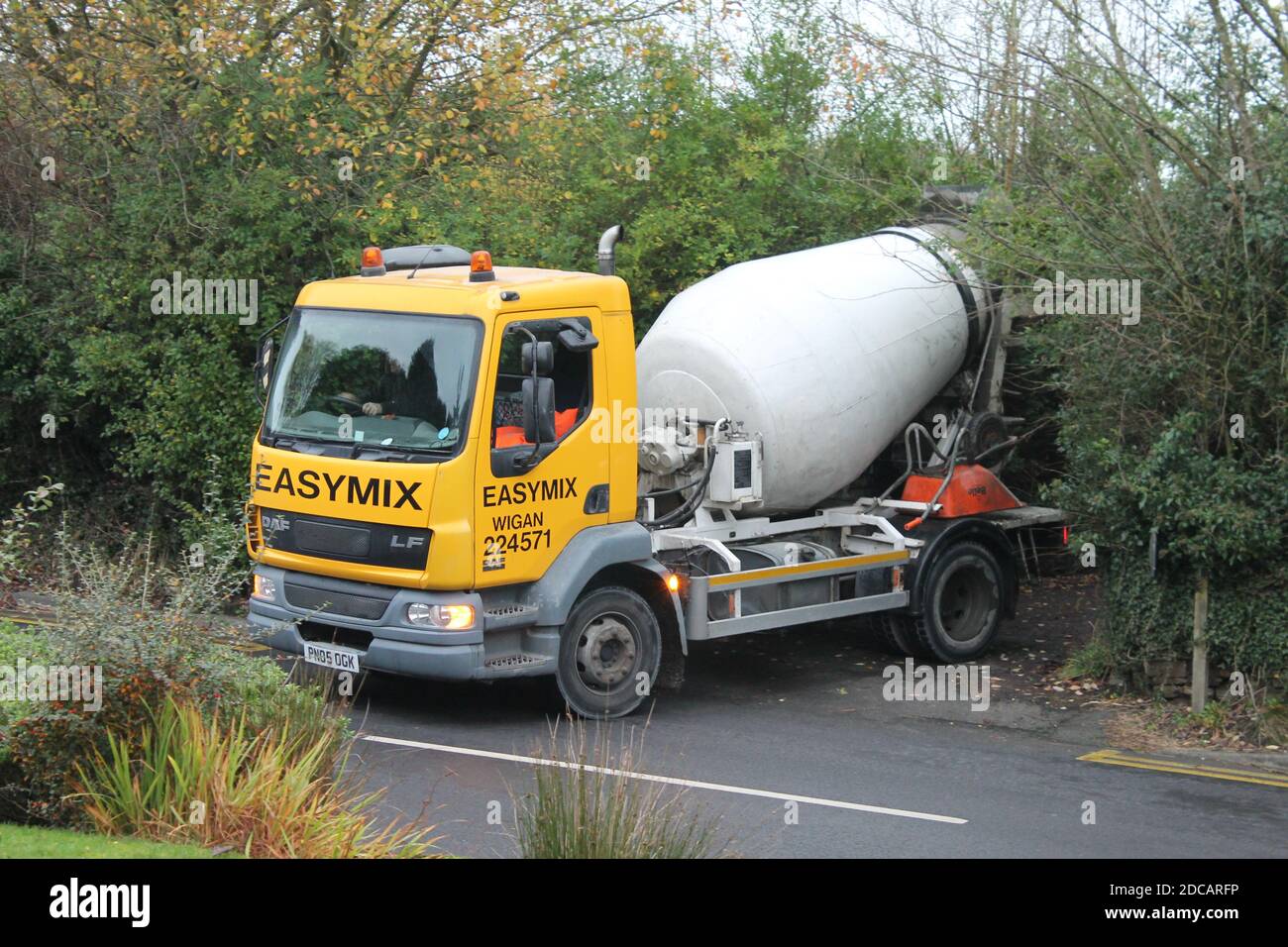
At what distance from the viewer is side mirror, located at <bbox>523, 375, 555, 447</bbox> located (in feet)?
31.2

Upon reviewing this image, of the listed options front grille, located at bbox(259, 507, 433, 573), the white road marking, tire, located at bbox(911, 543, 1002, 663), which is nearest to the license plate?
front grille, located at bbox(259, 507, 433, 573)

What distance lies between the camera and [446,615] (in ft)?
31.4

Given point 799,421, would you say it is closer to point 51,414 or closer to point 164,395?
point 164,395

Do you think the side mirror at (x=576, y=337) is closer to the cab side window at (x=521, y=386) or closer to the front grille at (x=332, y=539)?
the cab side window at (x=521, y=386)

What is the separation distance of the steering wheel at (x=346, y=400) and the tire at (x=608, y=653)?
201 centimetres

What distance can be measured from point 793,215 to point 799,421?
4.55 m

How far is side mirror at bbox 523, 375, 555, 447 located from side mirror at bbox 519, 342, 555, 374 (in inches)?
1.5

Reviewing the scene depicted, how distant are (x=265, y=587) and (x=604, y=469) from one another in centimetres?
253

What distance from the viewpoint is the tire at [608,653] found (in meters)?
10.1

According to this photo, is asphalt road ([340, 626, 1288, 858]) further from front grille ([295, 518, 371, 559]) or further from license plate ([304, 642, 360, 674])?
front grille ([295, 518, 371, 559])

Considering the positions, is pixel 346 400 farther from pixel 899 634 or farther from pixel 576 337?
pixel 899 634

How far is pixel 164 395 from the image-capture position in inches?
574
